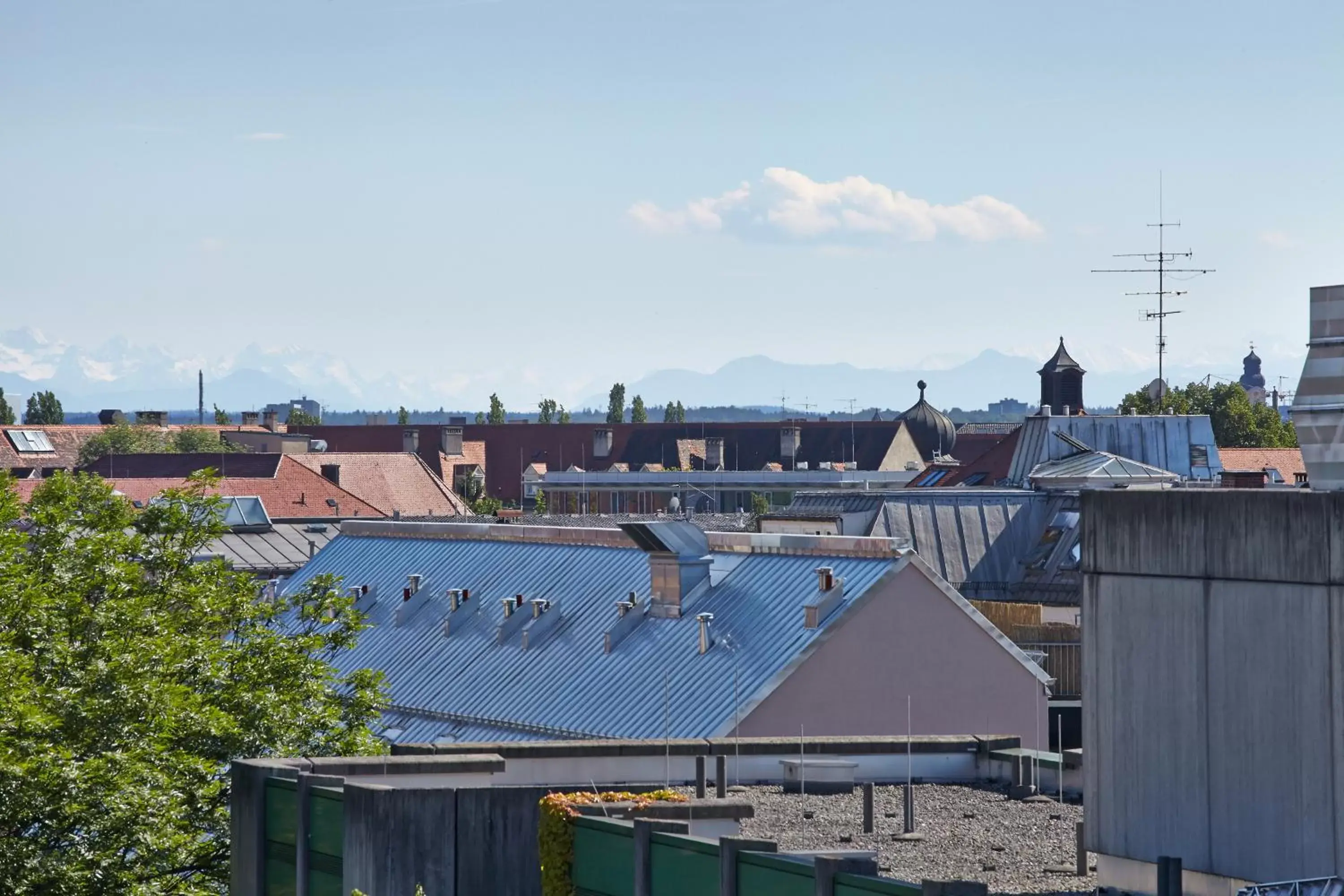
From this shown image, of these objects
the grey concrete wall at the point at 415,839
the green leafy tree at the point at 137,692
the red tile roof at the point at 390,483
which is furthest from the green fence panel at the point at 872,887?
the red tile roof at the point at 390,483

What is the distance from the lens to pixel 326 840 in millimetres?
26812

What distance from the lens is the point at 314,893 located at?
90.3 feet

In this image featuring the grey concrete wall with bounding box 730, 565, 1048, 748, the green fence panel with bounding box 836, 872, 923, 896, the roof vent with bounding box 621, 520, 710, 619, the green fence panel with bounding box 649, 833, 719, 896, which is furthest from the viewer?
the roof vent with bounding box 621, 520, 710, 619

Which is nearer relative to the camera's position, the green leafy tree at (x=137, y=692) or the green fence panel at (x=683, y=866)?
the green fence panel at (x=683, y=866)

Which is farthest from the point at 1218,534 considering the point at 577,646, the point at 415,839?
the point at 577,646

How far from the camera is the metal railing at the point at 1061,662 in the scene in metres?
61.8

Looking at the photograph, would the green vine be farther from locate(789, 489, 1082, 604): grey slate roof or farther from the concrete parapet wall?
locate(789, 489, 1082, 604): grey slate roof

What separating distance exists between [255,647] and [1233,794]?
27.1 m

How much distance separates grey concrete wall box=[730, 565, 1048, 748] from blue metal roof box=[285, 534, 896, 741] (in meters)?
0.53

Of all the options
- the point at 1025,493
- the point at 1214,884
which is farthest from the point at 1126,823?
the point at 1025,493

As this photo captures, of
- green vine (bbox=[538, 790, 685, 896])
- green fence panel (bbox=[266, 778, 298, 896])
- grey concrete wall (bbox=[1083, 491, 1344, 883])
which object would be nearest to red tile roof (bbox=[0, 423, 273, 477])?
green fence panel (bbox=[266, 778, 298, 896])

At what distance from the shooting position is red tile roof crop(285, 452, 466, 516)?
481 feet

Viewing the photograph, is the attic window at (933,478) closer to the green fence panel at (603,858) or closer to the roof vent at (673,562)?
the roof vent at (673,562)

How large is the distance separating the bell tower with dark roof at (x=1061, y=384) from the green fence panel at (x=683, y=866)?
141 meters
